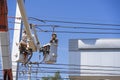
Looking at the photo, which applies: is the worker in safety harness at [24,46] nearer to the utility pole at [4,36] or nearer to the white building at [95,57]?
the utility pole at [4,36]

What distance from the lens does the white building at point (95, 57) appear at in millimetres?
50531

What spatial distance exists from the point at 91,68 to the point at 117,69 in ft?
9.75

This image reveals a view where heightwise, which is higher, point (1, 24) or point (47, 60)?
point (1, 24)

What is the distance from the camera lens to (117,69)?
51469mm

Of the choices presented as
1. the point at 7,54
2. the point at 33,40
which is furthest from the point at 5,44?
the point at 33,40

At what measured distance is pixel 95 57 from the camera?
169 ft

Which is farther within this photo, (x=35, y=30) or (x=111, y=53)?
(x=111, y=53)

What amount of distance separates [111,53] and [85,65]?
127 inches

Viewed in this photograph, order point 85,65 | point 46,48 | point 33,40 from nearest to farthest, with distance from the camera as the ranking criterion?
point 33,40
point 46,48
point 85,65

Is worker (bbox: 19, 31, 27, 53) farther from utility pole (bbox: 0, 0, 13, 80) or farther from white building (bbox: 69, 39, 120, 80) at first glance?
white building (bbox: 69, 39, 120, 80)

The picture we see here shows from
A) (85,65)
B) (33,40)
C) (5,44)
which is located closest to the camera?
(5,44)

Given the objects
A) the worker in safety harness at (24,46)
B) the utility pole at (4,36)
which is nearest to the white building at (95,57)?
the worker in safety harness at (24,46)

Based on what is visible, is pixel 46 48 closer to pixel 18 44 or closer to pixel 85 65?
pixel 18 44

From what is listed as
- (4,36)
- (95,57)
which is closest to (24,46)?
(4,36)
